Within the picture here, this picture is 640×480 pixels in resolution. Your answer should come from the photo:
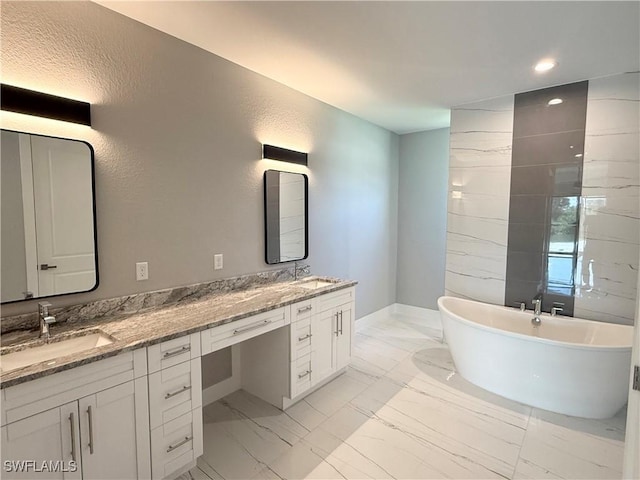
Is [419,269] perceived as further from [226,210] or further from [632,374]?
[632,374]

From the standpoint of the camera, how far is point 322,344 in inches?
106

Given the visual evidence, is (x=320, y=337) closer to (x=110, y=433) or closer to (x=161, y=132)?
(x=110, y=433)

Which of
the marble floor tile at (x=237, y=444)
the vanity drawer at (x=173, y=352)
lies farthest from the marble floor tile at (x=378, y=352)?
the vanity drawer at (x=173, y=352)

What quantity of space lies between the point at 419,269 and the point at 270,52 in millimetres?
3340

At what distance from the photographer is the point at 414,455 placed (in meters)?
2.04

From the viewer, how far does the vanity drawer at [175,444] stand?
5.47 ft

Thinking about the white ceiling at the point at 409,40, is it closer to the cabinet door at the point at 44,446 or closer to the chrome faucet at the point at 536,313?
the chrome faucet at the point at 536,313

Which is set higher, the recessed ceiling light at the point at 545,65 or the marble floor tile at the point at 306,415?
the recessed ceiling light at the point at 545,65

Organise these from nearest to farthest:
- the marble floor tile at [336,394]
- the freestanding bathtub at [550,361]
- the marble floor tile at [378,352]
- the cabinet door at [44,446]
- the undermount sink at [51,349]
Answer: the cabinet door at [44,446] → the undermount sink at [51,349] → the freestanding bathtub at [550,361] → the marble floor tile at [336,394] → the marble floor tile at [378,352]

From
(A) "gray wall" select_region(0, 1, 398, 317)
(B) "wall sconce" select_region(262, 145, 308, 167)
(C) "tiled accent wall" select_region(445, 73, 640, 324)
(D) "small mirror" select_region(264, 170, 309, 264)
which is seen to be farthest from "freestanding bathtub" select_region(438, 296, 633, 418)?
(B) "wall sconce" select_region(262, 145, 308, 167)

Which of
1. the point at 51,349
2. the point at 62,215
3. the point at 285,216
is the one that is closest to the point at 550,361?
the point at 285,216

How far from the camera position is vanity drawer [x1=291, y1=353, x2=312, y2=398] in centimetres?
245

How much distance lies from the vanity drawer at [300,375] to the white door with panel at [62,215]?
4.81ft

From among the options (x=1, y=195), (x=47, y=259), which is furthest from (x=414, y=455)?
(x=1, y=195)
